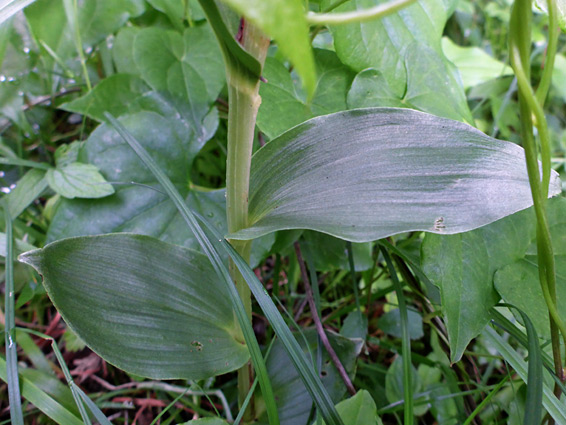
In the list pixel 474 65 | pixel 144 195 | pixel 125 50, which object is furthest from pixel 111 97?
pixel 474 65

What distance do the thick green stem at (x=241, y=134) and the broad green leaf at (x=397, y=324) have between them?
12.4 inches

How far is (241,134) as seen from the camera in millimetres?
407

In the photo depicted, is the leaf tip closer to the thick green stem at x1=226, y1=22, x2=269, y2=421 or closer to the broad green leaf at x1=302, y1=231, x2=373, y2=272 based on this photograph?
the thick green stem at x1=226, y1=22, x2=269, y2=421

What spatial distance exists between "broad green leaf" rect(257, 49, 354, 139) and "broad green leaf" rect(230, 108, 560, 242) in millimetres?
168

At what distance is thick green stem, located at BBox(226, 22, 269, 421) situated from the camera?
1.19 ft

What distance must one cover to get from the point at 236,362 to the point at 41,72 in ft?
2.73

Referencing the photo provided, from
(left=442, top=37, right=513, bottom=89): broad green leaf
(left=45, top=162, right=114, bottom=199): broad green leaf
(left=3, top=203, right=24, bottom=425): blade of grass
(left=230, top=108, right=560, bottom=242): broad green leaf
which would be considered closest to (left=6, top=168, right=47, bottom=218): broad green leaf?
(left=45, top=162, right=114, bottom=199): broad green leaf

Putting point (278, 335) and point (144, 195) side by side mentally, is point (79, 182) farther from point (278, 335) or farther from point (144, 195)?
point (278, 335)

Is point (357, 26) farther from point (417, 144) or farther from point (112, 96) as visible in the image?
point (112, 96)

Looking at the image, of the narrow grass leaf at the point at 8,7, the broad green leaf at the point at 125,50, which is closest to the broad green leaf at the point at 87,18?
the broad green leaf at the point at 125,50

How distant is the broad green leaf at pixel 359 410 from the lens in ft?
1.55

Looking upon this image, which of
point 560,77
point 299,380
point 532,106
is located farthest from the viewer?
point 560,77

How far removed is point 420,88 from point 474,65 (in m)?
0.53

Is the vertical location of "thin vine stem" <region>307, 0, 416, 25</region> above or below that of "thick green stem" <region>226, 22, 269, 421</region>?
above
